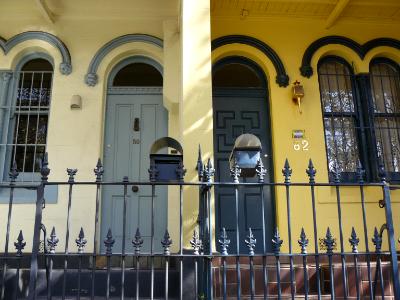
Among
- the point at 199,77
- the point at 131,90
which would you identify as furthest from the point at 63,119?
the point at 199,77

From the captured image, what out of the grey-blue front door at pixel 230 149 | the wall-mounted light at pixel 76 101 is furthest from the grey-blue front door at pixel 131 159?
the grey-blue front door at pixel 230 149

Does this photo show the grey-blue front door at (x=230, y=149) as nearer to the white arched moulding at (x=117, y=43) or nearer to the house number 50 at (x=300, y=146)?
the house number 50 at (x=300, y=146)

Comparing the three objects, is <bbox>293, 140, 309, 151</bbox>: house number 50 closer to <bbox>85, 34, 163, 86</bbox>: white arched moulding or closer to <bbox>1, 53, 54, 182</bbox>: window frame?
<bbox>85, 34, 163, 86</bbox>: white arched moulding

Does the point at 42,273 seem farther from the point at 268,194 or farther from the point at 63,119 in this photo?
the point at 268,194

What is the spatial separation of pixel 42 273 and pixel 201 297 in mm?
1635

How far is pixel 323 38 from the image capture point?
6.95m

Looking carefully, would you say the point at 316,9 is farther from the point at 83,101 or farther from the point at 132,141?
the point at 83,101

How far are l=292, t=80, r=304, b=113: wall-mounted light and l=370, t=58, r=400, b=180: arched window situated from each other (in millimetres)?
1223

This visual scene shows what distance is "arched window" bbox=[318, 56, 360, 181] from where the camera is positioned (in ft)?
22.1

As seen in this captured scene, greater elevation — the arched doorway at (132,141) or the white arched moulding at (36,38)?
the white arched moulding at (36,38)

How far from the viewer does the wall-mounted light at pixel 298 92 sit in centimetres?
658

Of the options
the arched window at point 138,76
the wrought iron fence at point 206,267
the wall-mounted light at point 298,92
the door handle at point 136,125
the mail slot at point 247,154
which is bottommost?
the wrought iron fence at point 206,267

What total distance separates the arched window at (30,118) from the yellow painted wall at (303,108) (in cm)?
270

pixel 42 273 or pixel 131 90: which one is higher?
pixel 131 90
